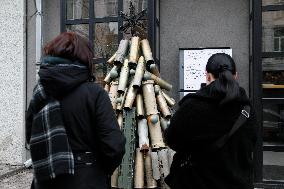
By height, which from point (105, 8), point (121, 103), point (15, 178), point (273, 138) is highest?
point (105, 8)

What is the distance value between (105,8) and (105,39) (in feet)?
1.67

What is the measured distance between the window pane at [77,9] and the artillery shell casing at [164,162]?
2.86 metres

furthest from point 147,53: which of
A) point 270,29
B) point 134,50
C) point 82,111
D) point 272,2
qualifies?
point 82,111

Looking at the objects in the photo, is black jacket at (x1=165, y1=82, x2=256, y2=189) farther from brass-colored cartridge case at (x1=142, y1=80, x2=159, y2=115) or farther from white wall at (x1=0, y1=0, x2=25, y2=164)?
white wall at (x1=0, y1=0, x2=25, y2=164)

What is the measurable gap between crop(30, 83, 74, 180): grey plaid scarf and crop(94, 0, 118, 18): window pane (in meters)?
4.23

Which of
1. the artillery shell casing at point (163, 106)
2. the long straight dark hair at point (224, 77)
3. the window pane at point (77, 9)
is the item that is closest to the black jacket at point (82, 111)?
the long straight dark hair at point (224, 77)

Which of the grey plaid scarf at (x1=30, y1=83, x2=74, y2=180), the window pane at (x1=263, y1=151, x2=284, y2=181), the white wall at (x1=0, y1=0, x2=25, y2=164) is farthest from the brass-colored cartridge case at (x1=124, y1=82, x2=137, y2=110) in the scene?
the white wall at (x1=0, y1=0, x2=25, y2=164)

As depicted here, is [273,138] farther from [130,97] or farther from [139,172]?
[130,97]

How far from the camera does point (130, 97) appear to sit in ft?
15.7

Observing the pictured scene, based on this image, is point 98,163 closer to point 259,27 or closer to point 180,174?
point 180,174

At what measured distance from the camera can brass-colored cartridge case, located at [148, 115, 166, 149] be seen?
476cm

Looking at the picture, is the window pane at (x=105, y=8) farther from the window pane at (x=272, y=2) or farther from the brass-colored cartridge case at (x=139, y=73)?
the window pane at (x=272, y=2)

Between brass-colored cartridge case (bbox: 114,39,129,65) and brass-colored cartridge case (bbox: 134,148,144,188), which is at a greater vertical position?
brass-colored cartridge case (bbox: 114,39,129,65)

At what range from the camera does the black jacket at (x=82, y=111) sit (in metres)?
2.26
